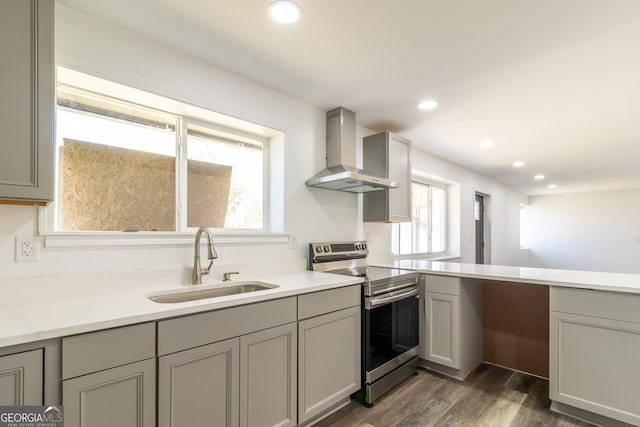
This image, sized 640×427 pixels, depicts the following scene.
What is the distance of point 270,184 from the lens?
2.70m

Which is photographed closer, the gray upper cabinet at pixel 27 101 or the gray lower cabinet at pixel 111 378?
the gray lower cabinet at pixel 111 378

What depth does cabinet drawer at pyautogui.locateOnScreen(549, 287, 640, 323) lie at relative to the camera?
1.84 m

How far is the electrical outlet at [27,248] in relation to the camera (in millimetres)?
1465

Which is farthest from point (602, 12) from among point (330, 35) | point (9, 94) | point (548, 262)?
point (548, 262)

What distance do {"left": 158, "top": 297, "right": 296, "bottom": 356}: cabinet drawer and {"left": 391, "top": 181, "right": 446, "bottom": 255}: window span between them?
2596 mm

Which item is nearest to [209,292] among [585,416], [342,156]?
[342,156]

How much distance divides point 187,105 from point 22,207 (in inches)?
40.1

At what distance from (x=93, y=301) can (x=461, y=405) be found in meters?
2.35

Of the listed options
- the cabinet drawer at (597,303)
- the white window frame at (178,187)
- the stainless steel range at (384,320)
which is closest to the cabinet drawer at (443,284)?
the stainless steel range at (384,320)

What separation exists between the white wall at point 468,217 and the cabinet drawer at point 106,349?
8.04 ft

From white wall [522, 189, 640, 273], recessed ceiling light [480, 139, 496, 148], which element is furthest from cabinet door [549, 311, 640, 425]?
white wall [522, 189, 640, 273]

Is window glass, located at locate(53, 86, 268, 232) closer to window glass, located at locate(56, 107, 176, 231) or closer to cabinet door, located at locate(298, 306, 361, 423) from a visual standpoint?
window glass, located at locate(56, 107, 176, 231)

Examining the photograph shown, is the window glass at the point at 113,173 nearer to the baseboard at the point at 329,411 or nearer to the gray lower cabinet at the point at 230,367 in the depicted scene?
the gray lower cabinet at the point at 230,367

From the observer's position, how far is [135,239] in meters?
1.80
